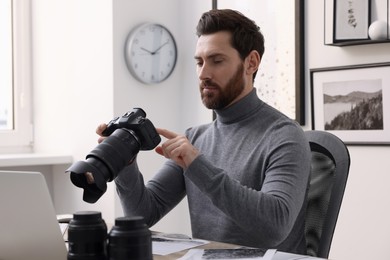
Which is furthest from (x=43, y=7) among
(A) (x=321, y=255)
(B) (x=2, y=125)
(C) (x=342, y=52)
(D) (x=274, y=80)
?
(A) (x=321, y=255)

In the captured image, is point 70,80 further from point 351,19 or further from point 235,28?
point 235,28

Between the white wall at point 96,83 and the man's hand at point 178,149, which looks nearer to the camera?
the man's hand at point 178,149

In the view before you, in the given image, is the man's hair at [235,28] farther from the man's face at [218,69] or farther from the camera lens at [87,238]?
the camera lens at [87,238]

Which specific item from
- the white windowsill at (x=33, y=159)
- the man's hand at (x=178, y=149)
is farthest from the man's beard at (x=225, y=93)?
the white windowsill at (x=33, y=159)

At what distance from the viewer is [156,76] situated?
331cm

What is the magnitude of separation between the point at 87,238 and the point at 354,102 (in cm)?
177

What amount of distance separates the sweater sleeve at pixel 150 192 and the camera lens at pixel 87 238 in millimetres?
691

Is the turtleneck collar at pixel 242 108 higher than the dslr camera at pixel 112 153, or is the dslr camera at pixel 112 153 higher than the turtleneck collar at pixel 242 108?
the turtleneck collar at pixel 242 108

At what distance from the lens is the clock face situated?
10.4ft

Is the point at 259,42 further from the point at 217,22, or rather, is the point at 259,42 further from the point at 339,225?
the point at 339,225

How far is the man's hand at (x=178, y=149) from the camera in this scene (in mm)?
1441

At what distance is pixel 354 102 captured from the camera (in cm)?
258

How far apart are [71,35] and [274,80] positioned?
109 centimetres

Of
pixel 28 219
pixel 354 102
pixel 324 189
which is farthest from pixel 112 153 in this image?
pixel 354 102
